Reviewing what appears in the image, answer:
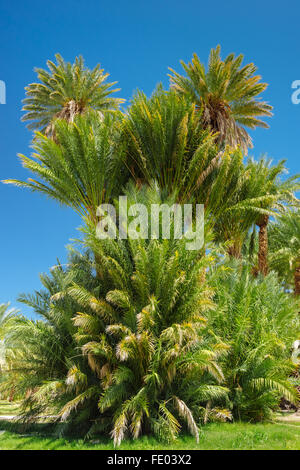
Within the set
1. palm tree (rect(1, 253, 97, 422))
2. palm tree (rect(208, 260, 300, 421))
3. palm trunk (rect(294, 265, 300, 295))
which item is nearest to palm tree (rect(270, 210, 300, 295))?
palm trunk (rect(294, 265, 300, 295))

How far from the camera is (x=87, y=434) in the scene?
9172mm

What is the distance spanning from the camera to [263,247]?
705 inches

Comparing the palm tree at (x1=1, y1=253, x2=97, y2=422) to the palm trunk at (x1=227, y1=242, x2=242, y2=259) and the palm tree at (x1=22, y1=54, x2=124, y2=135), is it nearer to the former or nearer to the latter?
the palm trunk at (x1=227, y1=242, x2=242, y2=259)

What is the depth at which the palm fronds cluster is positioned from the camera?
9.39 metres

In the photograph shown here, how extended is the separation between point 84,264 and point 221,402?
624cm

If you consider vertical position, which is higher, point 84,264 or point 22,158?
point 22,158

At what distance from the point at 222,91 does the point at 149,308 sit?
1244 centimetres

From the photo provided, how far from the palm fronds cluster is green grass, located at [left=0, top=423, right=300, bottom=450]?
1.18 feet

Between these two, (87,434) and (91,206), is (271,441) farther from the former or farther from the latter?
(91,206)

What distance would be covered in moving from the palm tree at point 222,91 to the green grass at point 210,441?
12.2 metres

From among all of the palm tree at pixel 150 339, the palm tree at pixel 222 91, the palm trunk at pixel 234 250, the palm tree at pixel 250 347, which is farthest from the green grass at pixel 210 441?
the palm tree at pixel 222 91

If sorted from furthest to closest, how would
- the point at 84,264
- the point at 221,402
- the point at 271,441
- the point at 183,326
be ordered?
the point at 84,264
the point at 221,402
the point at 183,326
the point at 271,441

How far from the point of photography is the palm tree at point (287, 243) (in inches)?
828
